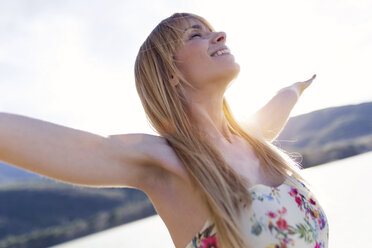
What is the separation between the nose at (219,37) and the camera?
1.74 metres

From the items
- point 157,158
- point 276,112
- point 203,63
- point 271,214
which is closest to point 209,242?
point 271,214

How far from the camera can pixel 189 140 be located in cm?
149

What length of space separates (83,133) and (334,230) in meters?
4.45

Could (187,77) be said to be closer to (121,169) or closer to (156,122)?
(156,122)

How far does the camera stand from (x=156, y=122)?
5.19ft

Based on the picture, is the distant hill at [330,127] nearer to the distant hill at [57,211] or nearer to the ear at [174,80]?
the distant hill at [57,211]

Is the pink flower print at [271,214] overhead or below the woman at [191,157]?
below

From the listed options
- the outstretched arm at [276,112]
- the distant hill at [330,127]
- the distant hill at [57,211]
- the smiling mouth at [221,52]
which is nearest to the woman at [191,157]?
the smiling mouth at [221,52]

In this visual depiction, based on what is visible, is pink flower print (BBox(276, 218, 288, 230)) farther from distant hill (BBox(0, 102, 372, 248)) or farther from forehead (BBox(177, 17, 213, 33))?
distant hill (BBox(0, 102, 372, 248))

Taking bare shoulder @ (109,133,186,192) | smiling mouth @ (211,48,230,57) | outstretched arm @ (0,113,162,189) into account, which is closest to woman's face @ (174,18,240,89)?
smiling mouth @ (211,48,230,57)

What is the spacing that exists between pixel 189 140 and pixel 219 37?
519mm

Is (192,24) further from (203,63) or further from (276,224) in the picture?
(276,224)

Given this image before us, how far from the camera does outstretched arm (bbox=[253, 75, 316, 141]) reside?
2.35 m

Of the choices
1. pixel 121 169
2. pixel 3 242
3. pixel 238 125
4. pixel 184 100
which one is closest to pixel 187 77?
pixel 184 100
